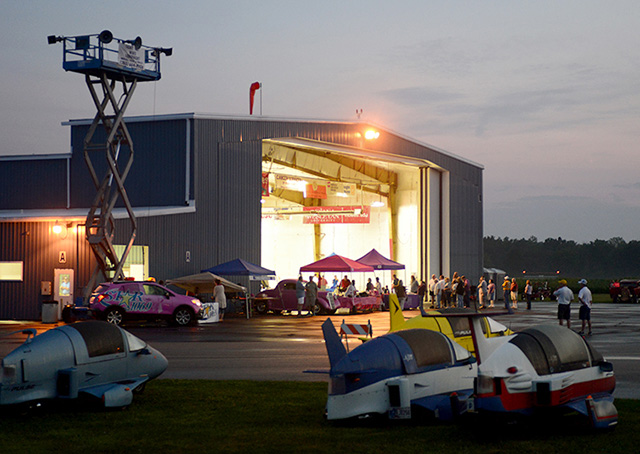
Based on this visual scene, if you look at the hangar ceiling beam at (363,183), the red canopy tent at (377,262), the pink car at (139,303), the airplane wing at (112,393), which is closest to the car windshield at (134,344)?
the airplane wing at (112,393)

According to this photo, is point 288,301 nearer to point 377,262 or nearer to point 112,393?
point 377,262

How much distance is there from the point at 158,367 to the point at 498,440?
5.62 m

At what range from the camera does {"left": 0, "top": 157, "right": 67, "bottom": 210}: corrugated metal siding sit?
41.7 m

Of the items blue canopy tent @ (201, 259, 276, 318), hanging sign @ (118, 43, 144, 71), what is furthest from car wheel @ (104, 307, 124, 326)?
hanging sign @ (118, 43, 144, 71)

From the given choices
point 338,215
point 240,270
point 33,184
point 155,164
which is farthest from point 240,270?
point 338,215

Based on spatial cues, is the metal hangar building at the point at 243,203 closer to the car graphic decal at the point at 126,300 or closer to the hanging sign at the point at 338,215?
the hanging sign at the point at 338,215

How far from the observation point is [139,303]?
92.6 feet

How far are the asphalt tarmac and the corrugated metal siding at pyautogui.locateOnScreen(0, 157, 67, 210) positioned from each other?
1266cm

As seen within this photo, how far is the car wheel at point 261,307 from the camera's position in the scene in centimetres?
3688

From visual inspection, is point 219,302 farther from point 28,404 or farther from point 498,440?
point 498,440

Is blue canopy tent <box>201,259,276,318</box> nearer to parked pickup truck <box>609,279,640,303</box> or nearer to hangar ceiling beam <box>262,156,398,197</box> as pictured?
hangar ceiling beam <box>262,156,398,197</box>

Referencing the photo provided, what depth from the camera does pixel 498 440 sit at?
372 inches

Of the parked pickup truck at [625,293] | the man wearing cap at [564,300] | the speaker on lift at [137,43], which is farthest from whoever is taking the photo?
the parked pickup truck at [625,293]

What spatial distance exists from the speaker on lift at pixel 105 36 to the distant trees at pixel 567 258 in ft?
507
